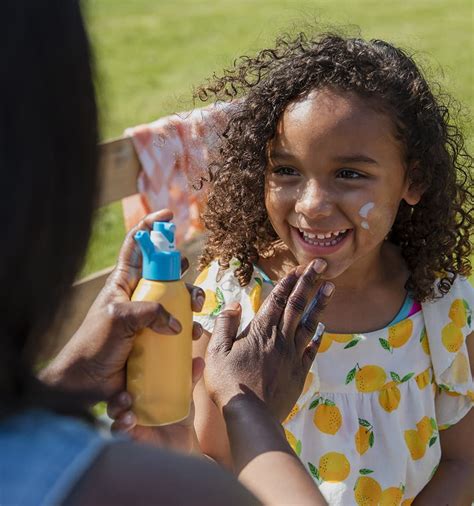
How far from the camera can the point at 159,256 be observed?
199cm

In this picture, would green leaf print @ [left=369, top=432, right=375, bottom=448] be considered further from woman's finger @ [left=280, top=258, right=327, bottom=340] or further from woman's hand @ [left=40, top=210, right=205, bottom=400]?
woman's hand @ [left=40, top=210, right=205, bottom=400]

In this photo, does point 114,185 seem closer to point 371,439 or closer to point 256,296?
point 256,296

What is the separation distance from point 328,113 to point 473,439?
1.04 metres

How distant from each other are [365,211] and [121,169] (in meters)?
1.79

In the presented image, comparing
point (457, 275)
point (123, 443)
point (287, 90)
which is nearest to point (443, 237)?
point (457, 275)

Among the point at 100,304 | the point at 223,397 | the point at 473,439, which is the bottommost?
the point at 473,439

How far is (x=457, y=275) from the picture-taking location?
2.89m

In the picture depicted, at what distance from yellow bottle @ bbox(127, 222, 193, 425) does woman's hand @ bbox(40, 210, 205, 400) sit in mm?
29

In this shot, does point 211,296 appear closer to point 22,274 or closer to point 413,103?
point 413,103

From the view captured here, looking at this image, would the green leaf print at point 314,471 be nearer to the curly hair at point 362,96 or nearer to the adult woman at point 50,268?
the curly hair at point 362,96

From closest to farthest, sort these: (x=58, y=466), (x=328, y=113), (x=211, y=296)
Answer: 1. (x=58, y=466)
2. (x=328, y=113)
3. (x=211, y=296)

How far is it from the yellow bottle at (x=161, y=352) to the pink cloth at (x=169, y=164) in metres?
1.60

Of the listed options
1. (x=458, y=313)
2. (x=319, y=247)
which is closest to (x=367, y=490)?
(x=458, y=313)

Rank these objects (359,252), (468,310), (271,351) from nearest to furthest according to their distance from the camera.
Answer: (271,351)
(359,252)
(468,310)
